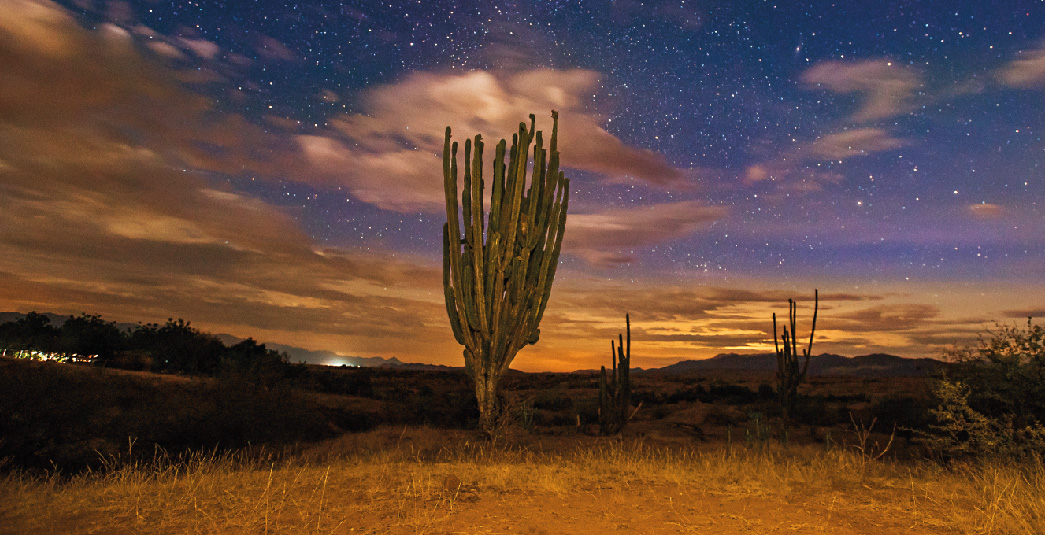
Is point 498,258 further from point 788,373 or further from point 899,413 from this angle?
point 899,413

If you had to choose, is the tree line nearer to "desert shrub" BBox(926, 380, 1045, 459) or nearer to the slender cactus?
the slender cactus

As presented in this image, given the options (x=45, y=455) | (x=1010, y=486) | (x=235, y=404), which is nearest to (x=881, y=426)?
(x=1010, y=486)

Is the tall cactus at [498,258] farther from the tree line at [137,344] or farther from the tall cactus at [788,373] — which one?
the tree line at [137,344]

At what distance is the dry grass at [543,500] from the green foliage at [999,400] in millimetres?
1843

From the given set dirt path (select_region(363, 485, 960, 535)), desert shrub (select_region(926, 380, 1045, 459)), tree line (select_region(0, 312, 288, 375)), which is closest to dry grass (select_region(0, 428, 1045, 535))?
dirt path (select_region(363, 485, 960, 535))

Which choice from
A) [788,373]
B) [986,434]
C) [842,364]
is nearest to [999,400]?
[986,434]

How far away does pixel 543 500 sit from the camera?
6621mm

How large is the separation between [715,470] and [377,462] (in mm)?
5080

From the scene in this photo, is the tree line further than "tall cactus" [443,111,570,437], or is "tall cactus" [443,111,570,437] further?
the tree line

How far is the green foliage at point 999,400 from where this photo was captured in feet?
33.7

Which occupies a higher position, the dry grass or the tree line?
the tree line

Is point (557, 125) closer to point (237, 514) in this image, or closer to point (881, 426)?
point (237, 514)

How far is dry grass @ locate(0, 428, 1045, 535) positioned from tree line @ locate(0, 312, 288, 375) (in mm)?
21757

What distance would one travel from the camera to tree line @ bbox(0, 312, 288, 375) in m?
28.8
